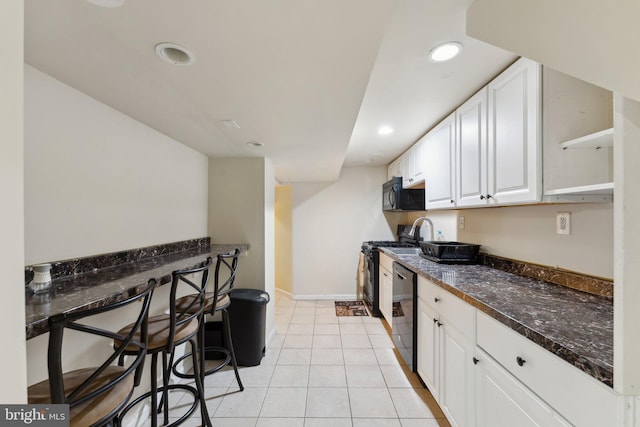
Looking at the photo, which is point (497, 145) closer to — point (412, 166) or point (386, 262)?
point (412, 166)

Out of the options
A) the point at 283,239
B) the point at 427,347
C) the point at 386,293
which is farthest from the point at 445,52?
the point at 283,239

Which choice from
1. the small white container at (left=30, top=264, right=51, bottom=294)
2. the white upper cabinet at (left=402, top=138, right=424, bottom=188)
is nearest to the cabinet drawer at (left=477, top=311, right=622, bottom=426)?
the small white container at (left=30, top=264, right=51, bottom=294)

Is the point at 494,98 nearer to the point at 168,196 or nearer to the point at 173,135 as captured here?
the point at 173,135

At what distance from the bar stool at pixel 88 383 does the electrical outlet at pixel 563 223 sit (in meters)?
2.09

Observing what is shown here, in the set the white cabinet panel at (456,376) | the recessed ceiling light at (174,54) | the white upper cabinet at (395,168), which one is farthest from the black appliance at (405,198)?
the recessed ceiling light at (174,54)

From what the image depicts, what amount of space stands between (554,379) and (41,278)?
1949 mm

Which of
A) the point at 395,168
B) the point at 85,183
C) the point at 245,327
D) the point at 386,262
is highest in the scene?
the point at 395,168

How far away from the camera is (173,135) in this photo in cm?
197

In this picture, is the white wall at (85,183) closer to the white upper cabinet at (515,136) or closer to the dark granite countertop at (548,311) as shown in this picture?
the dark granite countertop at (548,311)

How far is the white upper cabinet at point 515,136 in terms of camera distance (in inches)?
51.7

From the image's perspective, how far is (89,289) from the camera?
39.5 inches

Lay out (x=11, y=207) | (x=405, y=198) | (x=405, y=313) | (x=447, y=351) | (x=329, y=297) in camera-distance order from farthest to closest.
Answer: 1. (x=329, y=297)
2. (x=405, y=198)
3. (x=405, y=313)
4. (x=447, y=351)
5. (x=11, y=207)

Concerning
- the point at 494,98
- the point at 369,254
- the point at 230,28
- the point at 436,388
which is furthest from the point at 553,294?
the point at 369,254

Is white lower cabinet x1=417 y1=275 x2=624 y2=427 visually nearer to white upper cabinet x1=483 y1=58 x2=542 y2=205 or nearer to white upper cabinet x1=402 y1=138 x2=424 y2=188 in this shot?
white upper cabinet x1=483 y1=58 x2=542 y2=205
